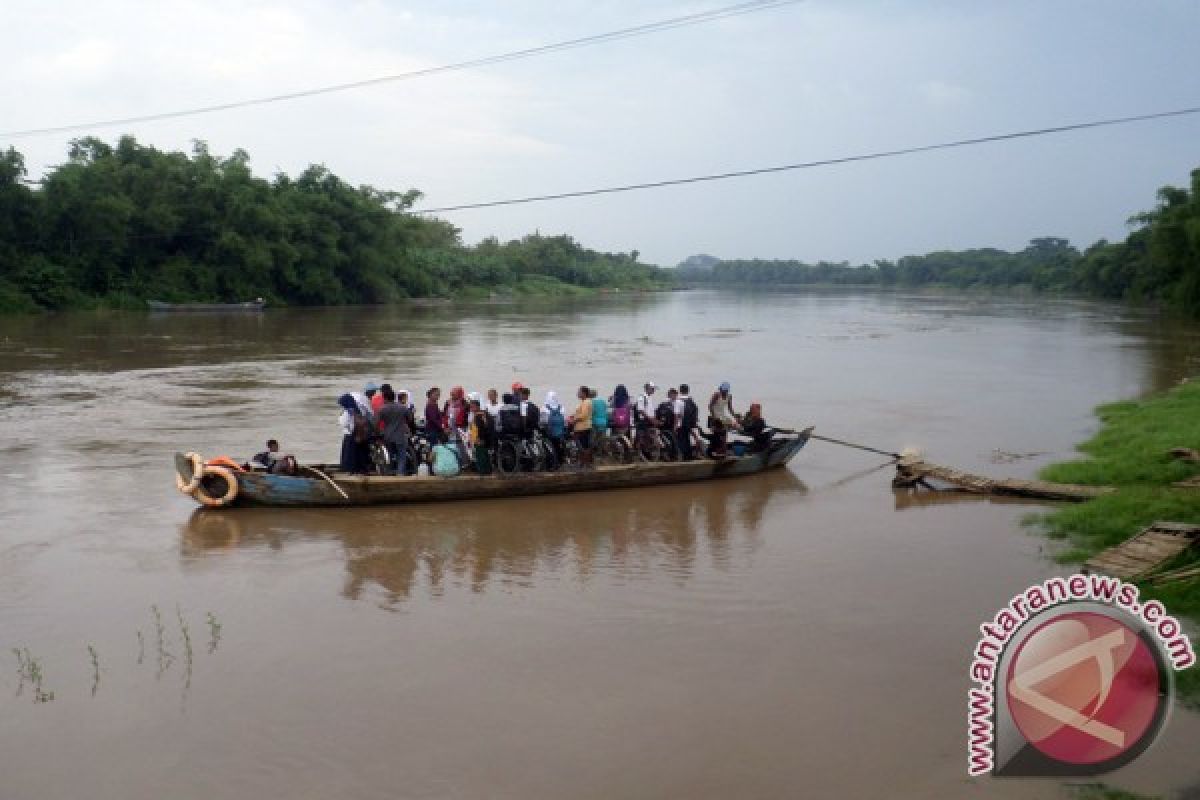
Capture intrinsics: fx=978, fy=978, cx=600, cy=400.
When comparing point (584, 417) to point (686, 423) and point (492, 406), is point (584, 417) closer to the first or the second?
point (492, 406)

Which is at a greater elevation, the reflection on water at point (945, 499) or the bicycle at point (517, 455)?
the bicycle at point (517, 455)

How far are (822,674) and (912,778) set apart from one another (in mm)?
1647

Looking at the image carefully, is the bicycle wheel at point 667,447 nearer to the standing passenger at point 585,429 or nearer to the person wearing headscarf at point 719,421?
the person wearing headscarf at point 719,421

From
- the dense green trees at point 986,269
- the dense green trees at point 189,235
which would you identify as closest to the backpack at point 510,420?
the dense green trees at point 189,235

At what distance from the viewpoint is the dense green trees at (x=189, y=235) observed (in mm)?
49625

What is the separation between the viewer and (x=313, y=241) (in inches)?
2522

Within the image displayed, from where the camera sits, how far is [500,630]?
860 cm

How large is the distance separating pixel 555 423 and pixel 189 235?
169 ft

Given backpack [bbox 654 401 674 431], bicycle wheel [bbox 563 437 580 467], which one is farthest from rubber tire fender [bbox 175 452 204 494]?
backpack [bbox 654 401 674 431]

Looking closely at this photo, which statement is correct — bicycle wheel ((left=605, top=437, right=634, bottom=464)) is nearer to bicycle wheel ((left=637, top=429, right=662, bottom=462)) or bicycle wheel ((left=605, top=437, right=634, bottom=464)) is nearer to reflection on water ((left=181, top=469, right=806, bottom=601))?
bicycle wheel ((left=637, top=429, right=662, bottom=462))

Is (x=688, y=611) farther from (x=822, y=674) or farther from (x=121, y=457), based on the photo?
(x=121, y=457)

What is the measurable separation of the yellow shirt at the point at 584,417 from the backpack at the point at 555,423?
34 cm

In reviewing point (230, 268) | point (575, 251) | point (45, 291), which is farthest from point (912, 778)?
point (575, 251)

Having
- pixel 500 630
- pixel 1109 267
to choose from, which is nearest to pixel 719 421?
pixel 500 630
